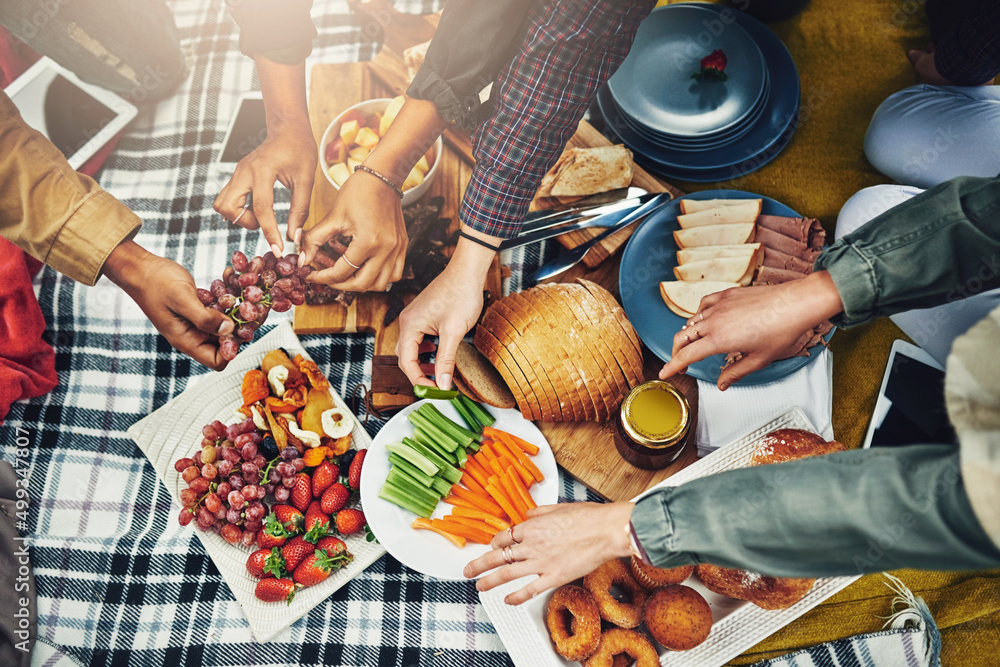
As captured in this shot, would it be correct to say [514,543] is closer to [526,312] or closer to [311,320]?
[526,312]

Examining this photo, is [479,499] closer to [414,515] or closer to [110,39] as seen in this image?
[414,515]

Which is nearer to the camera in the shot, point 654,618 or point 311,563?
point 654,618

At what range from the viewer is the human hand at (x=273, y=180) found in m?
1.37

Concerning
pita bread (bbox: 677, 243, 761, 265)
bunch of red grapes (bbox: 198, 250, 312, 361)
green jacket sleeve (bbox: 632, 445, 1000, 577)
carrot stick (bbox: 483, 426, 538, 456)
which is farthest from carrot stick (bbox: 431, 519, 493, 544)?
pita bread (bbox: 677, 243, 761, 265)

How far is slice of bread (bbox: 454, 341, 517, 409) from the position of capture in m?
1.49

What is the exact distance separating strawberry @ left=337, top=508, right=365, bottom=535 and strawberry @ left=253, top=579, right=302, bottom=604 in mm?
173

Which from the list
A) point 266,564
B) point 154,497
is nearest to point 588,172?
point 266,564

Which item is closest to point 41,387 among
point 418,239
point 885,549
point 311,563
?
point 311,563

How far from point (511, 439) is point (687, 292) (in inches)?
24.3

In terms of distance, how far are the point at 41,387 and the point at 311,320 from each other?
2.37 ft

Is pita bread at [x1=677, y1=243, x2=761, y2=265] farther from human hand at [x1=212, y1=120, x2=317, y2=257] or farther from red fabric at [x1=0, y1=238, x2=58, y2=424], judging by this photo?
red fabric at [x1=0, y1=238, x2=58, y2=424]

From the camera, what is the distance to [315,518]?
1468 millimetres

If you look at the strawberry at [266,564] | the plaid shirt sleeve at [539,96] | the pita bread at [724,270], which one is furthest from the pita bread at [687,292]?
the strawberry at [266,564]

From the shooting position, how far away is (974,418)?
725 millimetres
